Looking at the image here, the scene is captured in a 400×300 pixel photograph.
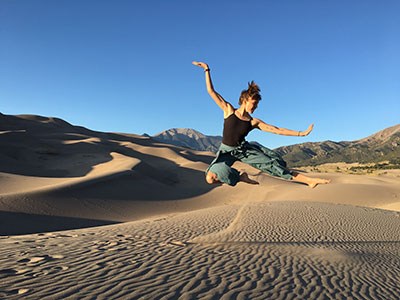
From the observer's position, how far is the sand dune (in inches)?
216

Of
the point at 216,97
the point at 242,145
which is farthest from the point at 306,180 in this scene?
the point at 216,97

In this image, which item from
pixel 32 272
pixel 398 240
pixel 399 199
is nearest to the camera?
pixel 32 272

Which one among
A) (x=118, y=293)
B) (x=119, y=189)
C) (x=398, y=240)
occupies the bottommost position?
(x=398, y=240)

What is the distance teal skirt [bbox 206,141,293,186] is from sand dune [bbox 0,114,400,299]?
169cm

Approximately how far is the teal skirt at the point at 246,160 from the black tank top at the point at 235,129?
12 centimetres

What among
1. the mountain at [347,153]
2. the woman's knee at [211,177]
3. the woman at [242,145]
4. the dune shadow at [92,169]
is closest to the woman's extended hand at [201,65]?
the woman at [242,145]

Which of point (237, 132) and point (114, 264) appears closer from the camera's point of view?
point (237, 132)

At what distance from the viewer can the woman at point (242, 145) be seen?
5.79 metres

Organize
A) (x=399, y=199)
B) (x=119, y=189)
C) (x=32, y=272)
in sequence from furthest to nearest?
(x=399, y=199) → (x=119, y=189) → (x=32, y=272)

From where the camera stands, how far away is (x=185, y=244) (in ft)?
29.6

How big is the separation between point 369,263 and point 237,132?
5.24 m

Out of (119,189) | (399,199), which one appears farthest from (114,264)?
(399,199)

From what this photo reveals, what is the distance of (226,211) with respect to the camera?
18.6 meters

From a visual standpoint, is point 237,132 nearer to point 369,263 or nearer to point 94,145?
point 369,263
